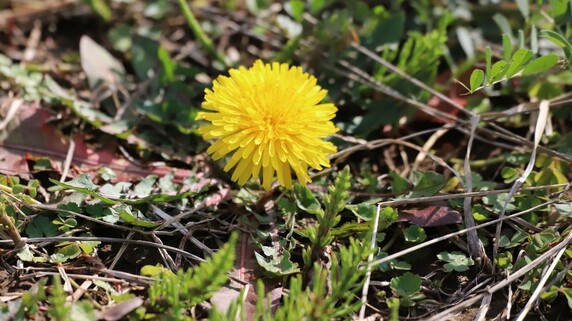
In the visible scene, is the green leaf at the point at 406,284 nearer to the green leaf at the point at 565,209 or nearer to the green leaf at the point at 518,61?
the green leaf at the point at 565,209

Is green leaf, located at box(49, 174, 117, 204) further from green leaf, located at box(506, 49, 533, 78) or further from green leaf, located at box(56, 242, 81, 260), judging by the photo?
green leaf, located at box(506, 49, 533, 78)

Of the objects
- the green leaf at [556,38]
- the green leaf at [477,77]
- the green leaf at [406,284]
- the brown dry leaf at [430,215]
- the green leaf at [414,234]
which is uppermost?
the green leaf at [556,38]

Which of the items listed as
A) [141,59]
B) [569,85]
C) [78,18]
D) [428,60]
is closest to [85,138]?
[141,59]

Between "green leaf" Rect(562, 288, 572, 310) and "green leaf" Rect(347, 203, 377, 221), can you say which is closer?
"green leaf" Rect(562, 288, 572, 310)

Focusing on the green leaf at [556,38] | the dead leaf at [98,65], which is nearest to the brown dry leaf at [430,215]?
the green leaf at [556,38]

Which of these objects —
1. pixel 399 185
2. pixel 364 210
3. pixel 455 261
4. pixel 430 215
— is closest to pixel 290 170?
pixel 364 210

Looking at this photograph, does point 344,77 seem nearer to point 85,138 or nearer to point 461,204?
point 461,204

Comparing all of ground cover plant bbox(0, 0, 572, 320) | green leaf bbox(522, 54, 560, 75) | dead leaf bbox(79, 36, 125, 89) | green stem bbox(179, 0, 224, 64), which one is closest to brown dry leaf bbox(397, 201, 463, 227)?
ground cover plant bbox(0, 0, 572, 320)
